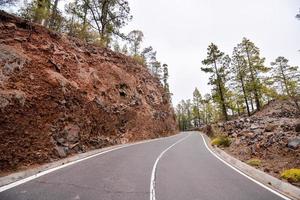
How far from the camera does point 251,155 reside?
13.1 meters

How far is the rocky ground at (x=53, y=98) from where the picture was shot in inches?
394

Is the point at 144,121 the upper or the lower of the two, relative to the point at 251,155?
upper

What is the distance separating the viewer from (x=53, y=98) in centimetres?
1309

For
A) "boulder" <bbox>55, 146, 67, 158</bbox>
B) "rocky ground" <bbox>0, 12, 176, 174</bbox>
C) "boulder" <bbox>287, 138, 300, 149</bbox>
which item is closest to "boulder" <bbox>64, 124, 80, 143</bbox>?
"rocky ground" <bbox>0, 12, 176, 174</bbox>

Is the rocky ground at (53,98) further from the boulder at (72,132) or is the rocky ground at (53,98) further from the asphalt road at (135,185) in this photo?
the asphalt road at (135,185)

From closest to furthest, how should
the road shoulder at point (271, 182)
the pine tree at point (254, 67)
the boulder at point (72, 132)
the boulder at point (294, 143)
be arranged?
the road shoulder at point (271, 182)
the boulder at point (294, 143)
the boulder at point (72, 132)
the pine tree at point (254, 67)

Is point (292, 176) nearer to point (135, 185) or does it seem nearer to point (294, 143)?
point (294, 143)

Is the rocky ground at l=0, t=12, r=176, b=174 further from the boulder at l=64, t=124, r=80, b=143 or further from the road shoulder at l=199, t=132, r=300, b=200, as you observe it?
the road shoulder at l=199, t=132, r=300, b=200

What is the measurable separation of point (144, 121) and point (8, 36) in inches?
761

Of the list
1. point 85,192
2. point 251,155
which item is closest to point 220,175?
point 251,155

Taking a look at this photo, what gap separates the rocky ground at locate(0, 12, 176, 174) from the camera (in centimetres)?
1001

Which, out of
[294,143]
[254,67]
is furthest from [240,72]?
[294,143]

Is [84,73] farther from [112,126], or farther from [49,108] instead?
[49,108]

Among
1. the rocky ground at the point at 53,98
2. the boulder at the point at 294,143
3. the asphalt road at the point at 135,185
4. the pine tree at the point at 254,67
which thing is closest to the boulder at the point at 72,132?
the rocky ground at the point at 53,98
